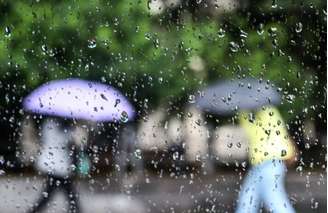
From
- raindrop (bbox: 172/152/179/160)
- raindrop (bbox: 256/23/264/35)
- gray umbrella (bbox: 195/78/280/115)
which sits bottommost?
raindrop (bbox: 172/152/179/160)

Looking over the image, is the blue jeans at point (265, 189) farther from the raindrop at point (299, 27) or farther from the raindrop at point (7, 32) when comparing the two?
the raindrop at point (7, 32)

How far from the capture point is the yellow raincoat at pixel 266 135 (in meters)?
1.34

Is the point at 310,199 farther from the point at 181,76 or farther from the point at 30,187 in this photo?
the point at 30,187

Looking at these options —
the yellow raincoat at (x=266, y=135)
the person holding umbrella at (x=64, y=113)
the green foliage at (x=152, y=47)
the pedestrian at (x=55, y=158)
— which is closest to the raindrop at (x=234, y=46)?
the green foliage at (x=152, y=47)

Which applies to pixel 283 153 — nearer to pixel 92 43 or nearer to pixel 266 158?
pixel 266 158

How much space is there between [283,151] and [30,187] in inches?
18.7

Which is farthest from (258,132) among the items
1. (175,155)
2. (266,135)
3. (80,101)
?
(80,101)

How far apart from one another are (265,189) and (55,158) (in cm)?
40

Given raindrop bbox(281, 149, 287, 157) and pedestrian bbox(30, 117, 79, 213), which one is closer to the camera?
pedestrian bbox(30, 117, 79, 213)

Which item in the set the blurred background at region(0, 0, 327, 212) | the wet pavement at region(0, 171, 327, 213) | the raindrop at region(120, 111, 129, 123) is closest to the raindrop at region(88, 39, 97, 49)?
the blurred background at region(0, 0, 327, 212)

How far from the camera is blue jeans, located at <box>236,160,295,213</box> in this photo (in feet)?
4.46

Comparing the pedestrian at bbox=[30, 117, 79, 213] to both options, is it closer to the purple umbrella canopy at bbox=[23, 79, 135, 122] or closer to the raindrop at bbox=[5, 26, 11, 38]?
the purple umbrella canopy at bbox=[23, 79, 135, 122]

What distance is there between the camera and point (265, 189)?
4.50 ft

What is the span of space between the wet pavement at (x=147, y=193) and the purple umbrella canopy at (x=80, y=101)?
0.12 m
